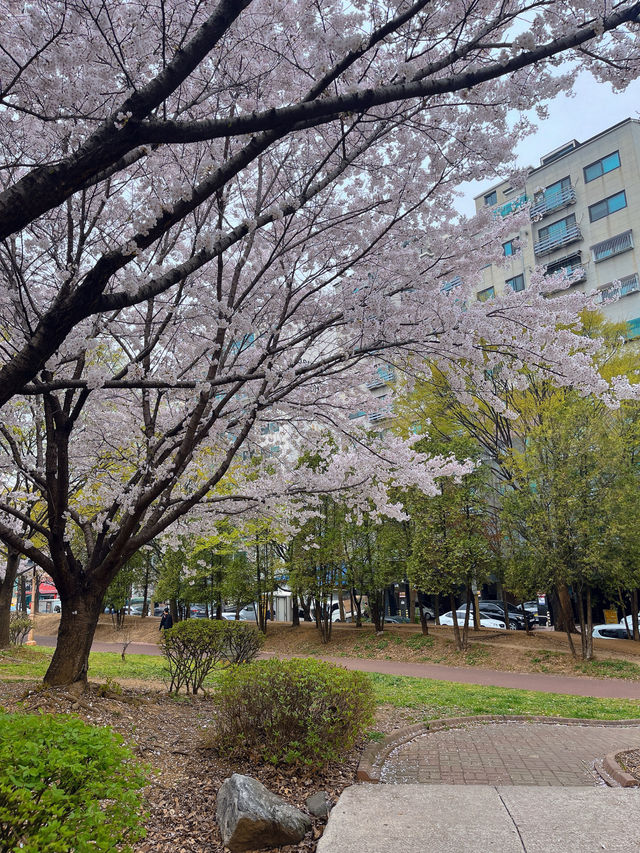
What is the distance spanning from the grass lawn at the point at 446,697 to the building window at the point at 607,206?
2727cm

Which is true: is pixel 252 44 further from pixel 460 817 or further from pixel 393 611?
pixel 393 611

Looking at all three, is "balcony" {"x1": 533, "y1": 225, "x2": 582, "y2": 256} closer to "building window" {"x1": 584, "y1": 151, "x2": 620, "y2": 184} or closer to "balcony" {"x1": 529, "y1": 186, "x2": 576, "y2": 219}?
"balcony" {"x1": 529, "y1": 186, "x2": 576, "y2": 219}

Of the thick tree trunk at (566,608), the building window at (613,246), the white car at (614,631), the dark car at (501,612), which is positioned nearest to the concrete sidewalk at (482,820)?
the thick tree trunk at (566,608)

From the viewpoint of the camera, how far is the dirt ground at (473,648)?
51.9 feet

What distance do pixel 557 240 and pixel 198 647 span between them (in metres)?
31.6

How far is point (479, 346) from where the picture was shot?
6.41 metres

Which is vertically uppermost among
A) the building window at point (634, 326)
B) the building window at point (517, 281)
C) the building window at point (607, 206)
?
the building window at point (607, 206)

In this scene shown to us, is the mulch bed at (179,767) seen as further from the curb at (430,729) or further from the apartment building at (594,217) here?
the apartment building at (594,217)

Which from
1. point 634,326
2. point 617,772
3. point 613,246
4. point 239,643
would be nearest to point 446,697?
point 239,643

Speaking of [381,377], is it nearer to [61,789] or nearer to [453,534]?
[61,789]

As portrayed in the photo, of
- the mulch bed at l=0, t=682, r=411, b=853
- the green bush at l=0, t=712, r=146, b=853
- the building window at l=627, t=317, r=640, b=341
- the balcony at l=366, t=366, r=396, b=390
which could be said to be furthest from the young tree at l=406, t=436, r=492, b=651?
the green bush at l=0, t=712, r=146, b=853

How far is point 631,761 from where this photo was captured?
521cm

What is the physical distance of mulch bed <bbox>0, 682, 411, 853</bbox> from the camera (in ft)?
13.1

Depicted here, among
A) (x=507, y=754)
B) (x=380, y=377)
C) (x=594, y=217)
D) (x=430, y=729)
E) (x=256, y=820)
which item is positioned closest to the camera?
(x=256, y=820)
